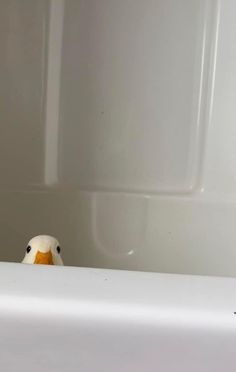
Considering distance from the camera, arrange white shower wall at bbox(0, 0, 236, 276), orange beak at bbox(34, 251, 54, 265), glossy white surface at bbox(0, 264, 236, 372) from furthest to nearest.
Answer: white shower wall at bbox(0, 0, 236, 276), orange beak at bbox(34, 251, 54, 265), glossy white surface at bbox(0, 264, 236, 372)

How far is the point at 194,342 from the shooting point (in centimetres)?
41

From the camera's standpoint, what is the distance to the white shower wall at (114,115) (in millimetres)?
977

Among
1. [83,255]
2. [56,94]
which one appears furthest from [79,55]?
[83,255]

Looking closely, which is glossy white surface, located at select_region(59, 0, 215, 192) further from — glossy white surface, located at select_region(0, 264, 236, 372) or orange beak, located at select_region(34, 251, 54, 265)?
glossy white surface, located at select_region(0, 264, 236, 372)

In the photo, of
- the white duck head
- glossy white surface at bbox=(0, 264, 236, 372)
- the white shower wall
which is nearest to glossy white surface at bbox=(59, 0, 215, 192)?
the white shower wall

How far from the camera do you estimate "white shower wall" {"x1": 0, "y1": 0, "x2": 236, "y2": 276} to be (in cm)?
98

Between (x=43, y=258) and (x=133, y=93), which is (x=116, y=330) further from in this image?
(x=133, y=93)

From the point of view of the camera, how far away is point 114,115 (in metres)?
1.02

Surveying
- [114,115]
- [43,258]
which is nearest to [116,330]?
[43,258]

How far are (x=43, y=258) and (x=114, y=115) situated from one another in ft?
1.43

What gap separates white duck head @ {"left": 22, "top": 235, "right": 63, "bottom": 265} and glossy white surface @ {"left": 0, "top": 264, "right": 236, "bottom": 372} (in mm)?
217

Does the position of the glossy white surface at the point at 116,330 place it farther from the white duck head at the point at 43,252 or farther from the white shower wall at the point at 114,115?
the white shower wall at the point at 114,115

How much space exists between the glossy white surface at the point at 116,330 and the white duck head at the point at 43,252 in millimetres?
217

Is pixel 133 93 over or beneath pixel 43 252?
over
